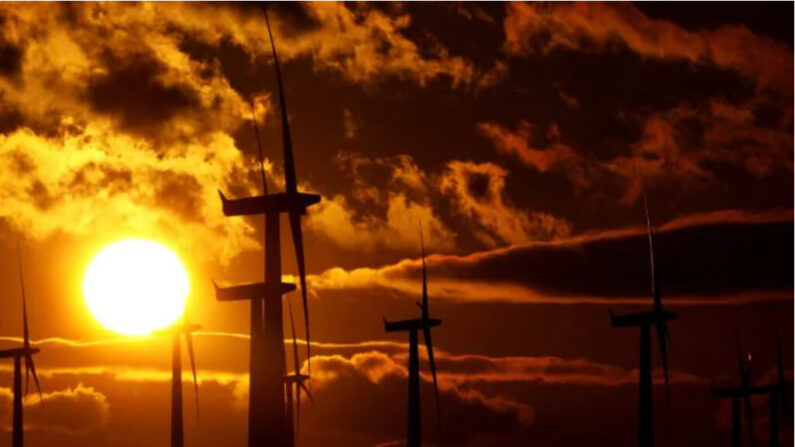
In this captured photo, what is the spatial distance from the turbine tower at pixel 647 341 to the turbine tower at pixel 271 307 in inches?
1609

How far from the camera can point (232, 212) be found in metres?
89.9

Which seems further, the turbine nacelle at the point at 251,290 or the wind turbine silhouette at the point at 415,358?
the wind turbine silhouette at the point at 415,358

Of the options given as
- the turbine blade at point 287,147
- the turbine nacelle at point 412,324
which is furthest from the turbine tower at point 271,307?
the turbine nacelle at point 412,324

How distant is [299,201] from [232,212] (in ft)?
17.4

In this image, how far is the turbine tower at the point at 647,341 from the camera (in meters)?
121

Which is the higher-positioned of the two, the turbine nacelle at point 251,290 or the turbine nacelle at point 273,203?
the turbine nacelle at point 273,203

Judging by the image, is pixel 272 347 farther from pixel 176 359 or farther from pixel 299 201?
pixel 176 359

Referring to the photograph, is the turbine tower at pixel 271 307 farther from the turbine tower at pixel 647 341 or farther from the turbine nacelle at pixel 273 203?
the turbine tower at pixel 647 341

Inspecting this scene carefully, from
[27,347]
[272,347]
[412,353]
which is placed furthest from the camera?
[27,347]

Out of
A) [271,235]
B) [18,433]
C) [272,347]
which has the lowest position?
Answer: [18,433]

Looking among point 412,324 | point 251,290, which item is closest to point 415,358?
point 412,324

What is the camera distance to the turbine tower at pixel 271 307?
84375 millimetres

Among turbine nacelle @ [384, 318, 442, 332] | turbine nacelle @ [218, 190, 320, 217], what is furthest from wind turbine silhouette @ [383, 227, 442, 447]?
turbine nacelle @ [218, 190, 320, 217]

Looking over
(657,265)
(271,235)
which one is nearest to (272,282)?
(271,235)
